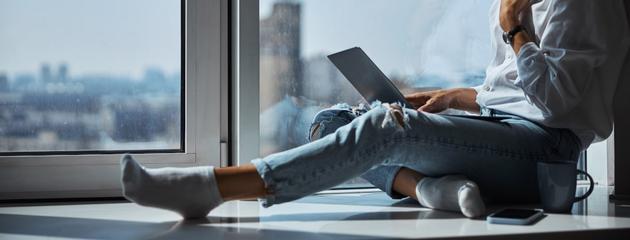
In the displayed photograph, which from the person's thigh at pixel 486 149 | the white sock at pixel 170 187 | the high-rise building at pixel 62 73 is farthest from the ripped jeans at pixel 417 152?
the high-rise building at pixel 62 73

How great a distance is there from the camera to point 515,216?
4.71ft

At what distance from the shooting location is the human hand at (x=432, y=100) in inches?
72.6

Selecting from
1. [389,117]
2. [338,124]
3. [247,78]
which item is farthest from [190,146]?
[389,117]

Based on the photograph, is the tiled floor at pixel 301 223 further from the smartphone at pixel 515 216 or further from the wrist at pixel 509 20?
the wrist at pixel 509 20

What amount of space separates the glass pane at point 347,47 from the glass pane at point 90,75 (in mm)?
245

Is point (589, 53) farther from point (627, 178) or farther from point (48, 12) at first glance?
point (48, 12)

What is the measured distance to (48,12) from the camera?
1.79 metres

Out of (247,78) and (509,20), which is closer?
(509,20)

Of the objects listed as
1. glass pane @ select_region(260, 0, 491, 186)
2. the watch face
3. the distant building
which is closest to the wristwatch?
the watch face

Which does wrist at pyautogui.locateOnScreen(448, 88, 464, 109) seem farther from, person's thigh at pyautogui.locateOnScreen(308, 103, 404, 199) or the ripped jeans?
person's thigh at pyautogui.locateOnScreen(308, 103, 404, 199)

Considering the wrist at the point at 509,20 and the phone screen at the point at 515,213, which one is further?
the wrist at the point at 509,20

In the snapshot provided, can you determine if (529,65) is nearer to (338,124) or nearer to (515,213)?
(515,213)

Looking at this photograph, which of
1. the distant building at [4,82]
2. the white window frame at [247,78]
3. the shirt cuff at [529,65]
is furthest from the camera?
the white window frame at [247,78]

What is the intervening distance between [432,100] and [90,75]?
0.83 metres
